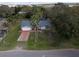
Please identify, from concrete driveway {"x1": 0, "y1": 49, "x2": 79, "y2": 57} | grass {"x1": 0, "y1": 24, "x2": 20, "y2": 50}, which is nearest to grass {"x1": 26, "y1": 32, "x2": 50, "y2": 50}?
concrete driveway {"x1": 0, "y1": 49, "x2": 79, "y2": 57}

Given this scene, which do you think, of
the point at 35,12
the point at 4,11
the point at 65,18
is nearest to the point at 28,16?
the point at 35,12

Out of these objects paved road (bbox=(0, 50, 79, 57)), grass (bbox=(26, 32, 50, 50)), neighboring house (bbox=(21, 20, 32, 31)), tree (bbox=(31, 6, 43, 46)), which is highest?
tree (bbox=(31, 6, 43, 46))

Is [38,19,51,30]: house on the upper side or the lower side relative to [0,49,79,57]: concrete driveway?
upper

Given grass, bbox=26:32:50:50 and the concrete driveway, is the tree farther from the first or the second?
the concrete driveway

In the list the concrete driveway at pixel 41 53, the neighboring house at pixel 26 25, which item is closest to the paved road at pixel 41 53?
the concrete driveway at pixel 41 53

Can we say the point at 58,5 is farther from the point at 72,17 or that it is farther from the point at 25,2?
the point at 25,2

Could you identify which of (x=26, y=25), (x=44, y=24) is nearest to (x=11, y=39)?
(x=26, y=25)

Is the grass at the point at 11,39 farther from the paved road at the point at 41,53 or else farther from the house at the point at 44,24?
the house at the point at 44,24
